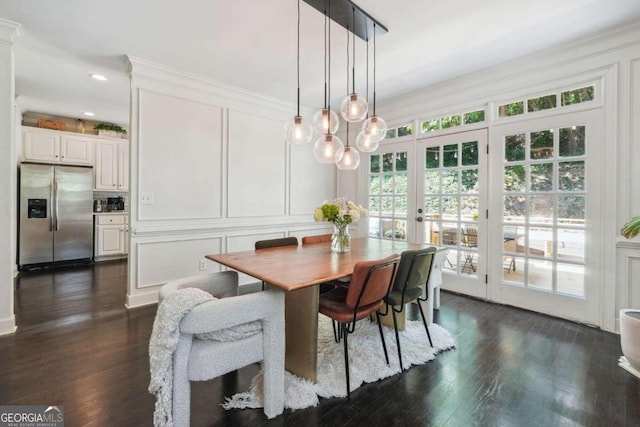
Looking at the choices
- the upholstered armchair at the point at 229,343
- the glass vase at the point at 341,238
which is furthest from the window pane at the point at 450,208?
the upholstered armchair at the point at 229,343

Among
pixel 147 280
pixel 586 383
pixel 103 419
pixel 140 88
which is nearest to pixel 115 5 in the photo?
pixel 140 88

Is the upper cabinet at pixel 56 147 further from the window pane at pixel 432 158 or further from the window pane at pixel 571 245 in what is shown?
the window pane at pixel 571 245

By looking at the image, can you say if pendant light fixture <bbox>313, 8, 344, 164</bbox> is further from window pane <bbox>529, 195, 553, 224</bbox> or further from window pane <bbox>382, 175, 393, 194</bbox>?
window pane <bbox>529, 195, 553, 224</bbox>

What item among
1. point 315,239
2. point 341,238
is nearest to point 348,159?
point 341,238

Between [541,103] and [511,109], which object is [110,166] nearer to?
[511,109]

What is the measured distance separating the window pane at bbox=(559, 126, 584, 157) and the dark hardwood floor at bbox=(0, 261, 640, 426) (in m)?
1.70

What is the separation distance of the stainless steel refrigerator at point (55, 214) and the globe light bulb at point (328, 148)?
16.7 feet

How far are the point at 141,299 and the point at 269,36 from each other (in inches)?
123

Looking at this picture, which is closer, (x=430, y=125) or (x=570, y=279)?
(x=570, y=279)

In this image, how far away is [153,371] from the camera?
4.63ft

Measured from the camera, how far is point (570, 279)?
2.99 m

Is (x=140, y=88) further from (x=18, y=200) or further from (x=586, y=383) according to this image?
(x=586, y=383)

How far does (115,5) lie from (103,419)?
9.53 ft

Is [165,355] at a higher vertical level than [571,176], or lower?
lower
